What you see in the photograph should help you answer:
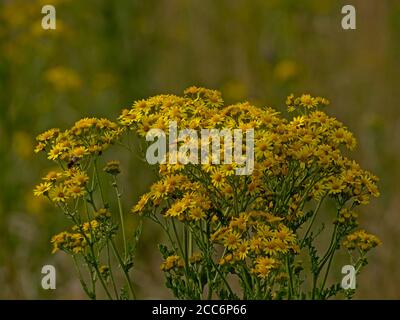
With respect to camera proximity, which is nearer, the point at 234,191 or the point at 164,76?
the point at 234,191

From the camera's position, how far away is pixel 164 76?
7105 mm

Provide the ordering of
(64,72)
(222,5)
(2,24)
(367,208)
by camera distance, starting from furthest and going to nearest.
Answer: (222,5)
(64,72)
(367,208)
(2,24)

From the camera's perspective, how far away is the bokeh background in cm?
560

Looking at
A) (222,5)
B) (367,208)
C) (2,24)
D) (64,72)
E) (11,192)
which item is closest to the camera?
(11,192)

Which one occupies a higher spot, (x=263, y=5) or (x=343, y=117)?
(x=263, y=5)

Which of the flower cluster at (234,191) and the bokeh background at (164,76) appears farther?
the bokeh background at (164,76)

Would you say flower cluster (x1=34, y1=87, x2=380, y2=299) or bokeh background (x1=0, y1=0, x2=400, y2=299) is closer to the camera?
flower cluster (x1=34, y1=87, x2=380, y2=299)

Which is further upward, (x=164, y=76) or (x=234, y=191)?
(x=164, y=76)

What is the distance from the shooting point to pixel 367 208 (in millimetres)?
6086

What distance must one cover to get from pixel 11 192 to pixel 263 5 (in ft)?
A: 9.07

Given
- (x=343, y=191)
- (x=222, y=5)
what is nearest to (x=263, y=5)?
(x=222, y=5)

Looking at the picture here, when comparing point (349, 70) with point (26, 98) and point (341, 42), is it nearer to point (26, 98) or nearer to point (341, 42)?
point (341, 42)

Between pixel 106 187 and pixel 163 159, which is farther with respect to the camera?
pixel 106 187

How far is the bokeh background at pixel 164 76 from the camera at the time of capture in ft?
18.4
